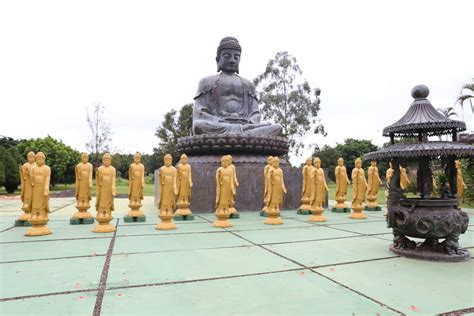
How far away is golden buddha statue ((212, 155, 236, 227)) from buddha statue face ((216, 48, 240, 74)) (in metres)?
5.48

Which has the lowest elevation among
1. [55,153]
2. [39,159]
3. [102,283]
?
[102,283]

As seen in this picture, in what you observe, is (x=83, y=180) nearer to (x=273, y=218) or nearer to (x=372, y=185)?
(x=273, y=218)

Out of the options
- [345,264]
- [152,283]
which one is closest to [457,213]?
[345,264]

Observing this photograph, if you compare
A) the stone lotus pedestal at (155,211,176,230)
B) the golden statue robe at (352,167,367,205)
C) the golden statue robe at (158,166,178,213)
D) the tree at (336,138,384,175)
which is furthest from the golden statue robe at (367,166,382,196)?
the tree at (336,138,384,175)

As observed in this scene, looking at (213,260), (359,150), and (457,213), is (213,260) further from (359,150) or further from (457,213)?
(359,150)

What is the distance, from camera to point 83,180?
6.86 m

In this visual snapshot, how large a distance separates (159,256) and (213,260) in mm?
680

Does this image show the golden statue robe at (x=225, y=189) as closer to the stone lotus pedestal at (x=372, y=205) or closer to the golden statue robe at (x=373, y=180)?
the golden statue robe at (x=373, y=180)

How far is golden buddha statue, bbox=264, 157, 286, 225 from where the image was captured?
682cm

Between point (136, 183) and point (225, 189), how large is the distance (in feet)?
6.32

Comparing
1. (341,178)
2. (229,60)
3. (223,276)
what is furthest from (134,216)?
(229,60)

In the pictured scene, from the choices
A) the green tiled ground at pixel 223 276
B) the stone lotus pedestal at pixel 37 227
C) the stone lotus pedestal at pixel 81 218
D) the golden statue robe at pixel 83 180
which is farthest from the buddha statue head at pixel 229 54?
the stone lotus pedestal at pixel 37 227

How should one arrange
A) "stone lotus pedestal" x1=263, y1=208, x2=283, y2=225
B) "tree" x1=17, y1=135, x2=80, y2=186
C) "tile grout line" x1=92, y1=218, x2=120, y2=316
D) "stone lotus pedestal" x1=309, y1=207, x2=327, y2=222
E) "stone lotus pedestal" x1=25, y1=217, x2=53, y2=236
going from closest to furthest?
"tile grout line" x1=92, y1=218, x2=120, y2=316 < "stone lotus pedestal" x1=25, y1=217, x2=53, y2=236 < "stone lotus pedestal" x1=263, y1=208, x2=283, y2=225 < "stone lotus pedestal" x1=309, y1=207, x2=327, y2=222 < "tree" x1=17, y1=135, x2=80, y2=186

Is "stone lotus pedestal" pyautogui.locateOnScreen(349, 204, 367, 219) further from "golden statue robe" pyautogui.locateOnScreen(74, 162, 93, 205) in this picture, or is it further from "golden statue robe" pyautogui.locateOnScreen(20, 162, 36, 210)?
"golden statue robe" pyautogui.locateOnScreen(20, 162, 36, 210)
